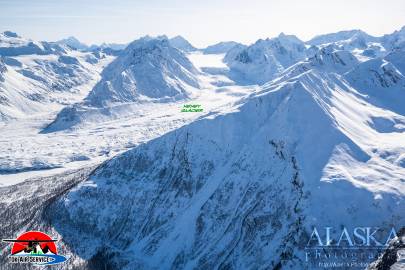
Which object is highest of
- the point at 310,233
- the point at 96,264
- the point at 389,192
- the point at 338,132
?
the point at 338,132

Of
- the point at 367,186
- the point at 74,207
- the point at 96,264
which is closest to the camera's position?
the point at 367,186

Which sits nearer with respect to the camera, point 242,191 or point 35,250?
point 35,250

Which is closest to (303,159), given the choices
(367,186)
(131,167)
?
(367,186)

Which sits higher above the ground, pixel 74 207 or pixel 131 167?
pixel 131 167

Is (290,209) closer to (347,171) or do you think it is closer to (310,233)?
(310,233)

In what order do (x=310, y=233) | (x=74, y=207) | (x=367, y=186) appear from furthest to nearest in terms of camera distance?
(x=74, y=207), (x=367, y=186), (x=310, y=233)

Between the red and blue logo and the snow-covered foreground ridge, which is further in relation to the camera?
the red and blue logo

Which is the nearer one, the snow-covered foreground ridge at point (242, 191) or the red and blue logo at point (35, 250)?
the snow-covered foreground ridge at point (242, 191)

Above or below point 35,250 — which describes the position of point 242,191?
above
